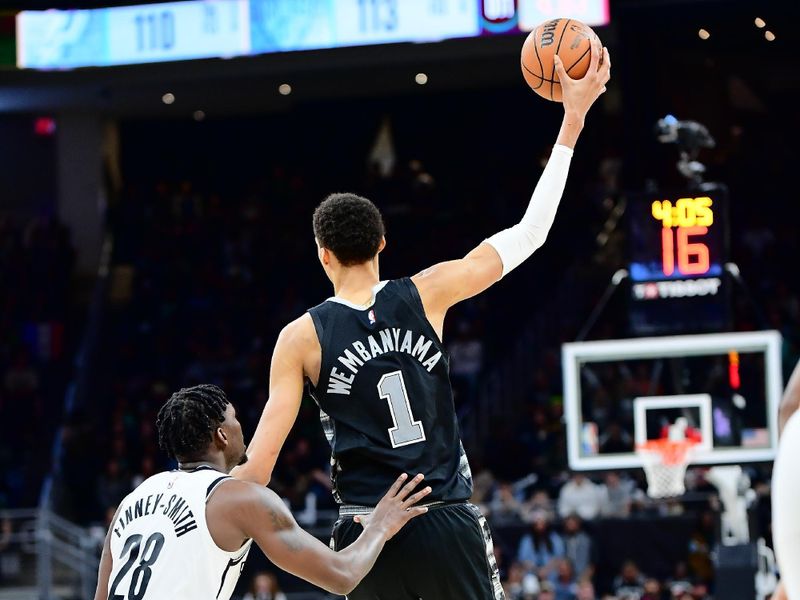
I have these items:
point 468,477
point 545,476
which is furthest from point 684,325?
point 468,477

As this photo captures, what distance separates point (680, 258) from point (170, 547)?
892cm

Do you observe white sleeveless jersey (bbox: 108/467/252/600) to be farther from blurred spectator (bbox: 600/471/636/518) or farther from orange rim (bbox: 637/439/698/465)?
blurred spectator (bbox: 600/471/636/518)

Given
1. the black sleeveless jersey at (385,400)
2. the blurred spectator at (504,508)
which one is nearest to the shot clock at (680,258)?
the blurred spectator at (504,508)

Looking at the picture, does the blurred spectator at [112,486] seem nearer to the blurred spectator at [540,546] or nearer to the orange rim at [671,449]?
the blurred spectator at [540,546]

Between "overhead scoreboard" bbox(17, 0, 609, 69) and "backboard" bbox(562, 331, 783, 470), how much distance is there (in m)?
4.23

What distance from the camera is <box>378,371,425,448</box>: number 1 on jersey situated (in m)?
4.45

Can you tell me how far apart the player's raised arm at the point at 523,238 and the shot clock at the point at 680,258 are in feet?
25.5

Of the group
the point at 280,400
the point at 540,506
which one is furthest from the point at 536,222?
the point at 540,506

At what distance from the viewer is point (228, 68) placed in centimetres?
1786

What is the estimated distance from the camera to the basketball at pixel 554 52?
16.2 feet

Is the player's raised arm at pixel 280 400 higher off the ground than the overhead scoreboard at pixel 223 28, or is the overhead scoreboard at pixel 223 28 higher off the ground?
the overhead scoreboard at pixel 223 28

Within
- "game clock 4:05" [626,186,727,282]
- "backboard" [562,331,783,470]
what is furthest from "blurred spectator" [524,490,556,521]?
"game clock 4:05" [626,186,727,282]

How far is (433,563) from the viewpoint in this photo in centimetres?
441

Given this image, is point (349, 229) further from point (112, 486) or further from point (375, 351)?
point (112, 486)
